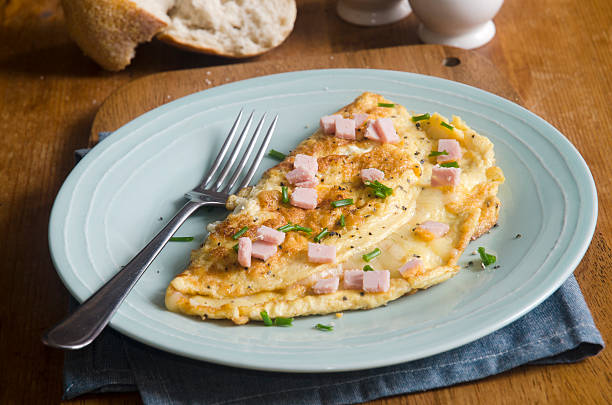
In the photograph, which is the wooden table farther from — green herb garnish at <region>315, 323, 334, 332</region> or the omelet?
the omelet

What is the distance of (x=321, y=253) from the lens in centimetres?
289

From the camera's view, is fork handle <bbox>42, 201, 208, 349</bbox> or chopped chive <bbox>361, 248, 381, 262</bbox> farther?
chopped chive <bbox>361, 248, 381, 262</bbox>

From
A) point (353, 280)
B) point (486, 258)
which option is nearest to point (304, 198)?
point (353, 280)

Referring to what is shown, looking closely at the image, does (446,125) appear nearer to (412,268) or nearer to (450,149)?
(450,149)

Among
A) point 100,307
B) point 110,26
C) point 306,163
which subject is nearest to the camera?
point 100,307

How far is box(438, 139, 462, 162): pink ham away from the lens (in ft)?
11.2

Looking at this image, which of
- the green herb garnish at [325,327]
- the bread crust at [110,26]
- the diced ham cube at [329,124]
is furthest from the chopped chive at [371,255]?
the bread crust at [110,26]

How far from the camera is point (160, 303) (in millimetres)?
2908

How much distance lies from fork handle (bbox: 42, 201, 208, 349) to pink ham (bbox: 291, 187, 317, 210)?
60 cm

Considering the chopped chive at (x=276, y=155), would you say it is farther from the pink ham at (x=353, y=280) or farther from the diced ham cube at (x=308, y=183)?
the pink ham at (x=353, y=280)

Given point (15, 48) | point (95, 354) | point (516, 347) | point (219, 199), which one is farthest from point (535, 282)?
point (15, 48)

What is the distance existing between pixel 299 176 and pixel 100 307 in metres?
1.15

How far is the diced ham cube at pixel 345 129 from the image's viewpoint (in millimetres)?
3527

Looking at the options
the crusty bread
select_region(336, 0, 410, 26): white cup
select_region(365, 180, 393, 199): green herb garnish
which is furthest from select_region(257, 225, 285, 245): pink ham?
select_region(336, 0, 410, 26): white cup
